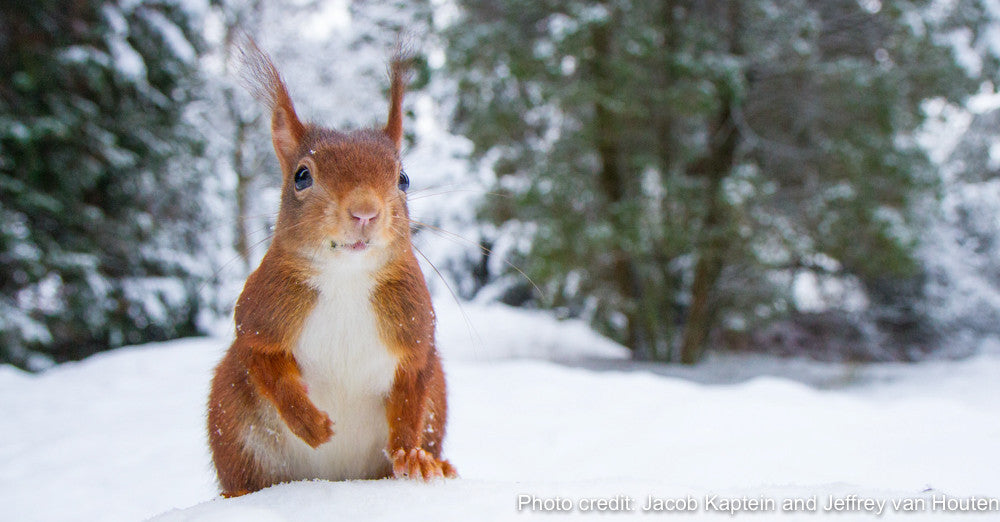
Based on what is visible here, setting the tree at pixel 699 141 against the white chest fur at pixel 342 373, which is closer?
the white chest fur at pixel 342 373

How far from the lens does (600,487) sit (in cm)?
109

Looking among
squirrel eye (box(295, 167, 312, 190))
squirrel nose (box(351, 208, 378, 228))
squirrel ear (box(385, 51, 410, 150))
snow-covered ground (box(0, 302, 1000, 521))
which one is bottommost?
snow-covered ground (box(0, 302, 1000, 521))

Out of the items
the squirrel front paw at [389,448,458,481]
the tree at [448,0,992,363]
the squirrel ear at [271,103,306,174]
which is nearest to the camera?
the squirrel front paw at [389,448,458,481]

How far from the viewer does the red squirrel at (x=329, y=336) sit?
1.08m

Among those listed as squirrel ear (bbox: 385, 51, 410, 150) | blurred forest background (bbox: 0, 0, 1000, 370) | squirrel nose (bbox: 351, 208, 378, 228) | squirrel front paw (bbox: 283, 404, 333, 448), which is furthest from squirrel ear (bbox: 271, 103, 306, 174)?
blurred forest background (bbox: 0, 0, 1000, 370)

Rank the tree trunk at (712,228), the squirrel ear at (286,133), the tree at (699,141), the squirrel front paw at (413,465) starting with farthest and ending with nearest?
the tree trunk at (712,228) → the tree at (699,141) → the squirrel ear at (286,133) → the squirrel front paw at (413,465)

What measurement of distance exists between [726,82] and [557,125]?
4.90 feet

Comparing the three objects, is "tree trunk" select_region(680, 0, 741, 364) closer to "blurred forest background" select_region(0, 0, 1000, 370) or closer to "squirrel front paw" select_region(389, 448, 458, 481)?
"blurred forest background" select_region(0, 0, 1000, 370)

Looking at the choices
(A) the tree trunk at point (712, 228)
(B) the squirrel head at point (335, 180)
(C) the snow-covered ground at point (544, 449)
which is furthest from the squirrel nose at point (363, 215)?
(A) the tree trunk at point (712, 228)

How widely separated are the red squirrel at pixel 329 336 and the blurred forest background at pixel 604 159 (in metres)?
2.71

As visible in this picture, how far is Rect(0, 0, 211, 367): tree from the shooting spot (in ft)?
14.1

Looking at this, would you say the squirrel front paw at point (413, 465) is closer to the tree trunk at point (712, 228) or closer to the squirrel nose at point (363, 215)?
the squirrel nose at point (363, 215)

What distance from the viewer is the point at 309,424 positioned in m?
1.05

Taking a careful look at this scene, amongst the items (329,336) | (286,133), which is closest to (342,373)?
(329,336)
